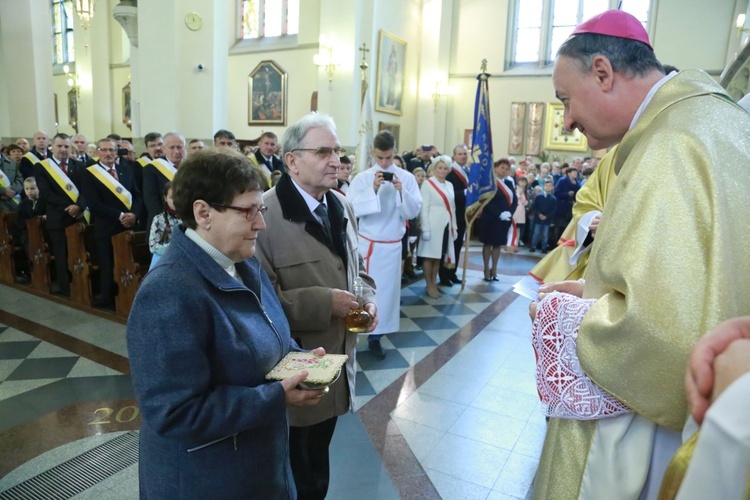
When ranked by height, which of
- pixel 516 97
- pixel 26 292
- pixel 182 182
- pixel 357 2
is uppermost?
pixel 357 2

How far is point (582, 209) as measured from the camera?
2467 millimetres

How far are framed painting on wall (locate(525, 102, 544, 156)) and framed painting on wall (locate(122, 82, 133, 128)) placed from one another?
43.4 feet

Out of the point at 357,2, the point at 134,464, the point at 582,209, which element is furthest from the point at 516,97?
the point at 134,464

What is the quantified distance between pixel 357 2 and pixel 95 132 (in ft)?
37.4

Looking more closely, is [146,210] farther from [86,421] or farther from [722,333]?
[722,333]

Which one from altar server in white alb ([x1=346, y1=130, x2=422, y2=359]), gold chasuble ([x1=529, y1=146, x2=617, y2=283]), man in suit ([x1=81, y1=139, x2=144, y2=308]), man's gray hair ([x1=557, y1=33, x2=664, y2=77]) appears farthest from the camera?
Answer: man in suit ([x1=81, y1=139, x2=144, y2=308])

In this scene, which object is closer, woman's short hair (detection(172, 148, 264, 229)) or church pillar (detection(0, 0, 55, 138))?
woman's short hair (detection(172, 148, 264, 229))

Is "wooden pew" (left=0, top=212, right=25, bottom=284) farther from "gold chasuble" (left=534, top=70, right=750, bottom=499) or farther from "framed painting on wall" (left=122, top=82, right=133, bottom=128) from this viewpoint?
"framed painting on wall" (left=122, top=82, right=133, bottom=128)

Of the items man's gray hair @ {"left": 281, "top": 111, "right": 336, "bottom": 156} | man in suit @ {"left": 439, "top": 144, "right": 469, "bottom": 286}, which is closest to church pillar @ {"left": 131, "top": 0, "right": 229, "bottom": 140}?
man in suit @ {"left": 439, "top": 144, "right": 469, "bottom": 286}

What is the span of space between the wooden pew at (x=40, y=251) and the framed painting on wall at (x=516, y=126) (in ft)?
43.2

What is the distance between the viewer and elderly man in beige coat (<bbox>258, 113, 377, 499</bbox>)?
6.22ft

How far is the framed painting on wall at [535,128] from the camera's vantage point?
15.2 meters

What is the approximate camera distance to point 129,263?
186 inches

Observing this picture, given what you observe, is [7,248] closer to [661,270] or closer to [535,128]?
[661,270]
